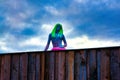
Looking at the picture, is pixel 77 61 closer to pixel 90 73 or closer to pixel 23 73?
pixel 90 73

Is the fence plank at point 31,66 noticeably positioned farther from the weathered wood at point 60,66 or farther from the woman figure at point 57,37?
the woman figure at point 57,37

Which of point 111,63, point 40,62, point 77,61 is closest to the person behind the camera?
point 111,63

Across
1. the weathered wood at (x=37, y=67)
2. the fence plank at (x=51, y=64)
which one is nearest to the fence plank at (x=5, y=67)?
the weathered wood at (x=37, y=67)

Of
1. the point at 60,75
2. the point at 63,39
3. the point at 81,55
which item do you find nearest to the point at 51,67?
the point at 60,75

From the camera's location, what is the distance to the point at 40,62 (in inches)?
286

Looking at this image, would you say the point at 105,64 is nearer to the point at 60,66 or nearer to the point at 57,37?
the point at 60,66

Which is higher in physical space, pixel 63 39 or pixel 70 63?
pixel 63 39

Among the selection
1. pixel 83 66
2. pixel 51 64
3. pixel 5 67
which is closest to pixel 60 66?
pixel 51 64

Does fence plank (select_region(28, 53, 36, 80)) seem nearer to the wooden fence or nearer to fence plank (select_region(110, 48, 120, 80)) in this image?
the wooden fence

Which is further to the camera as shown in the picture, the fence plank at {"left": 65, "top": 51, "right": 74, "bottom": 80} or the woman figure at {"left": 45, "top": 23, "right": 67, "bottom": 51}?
the woman figure at {"left": 45, "top": 23, "right": 67, "bottom": 51}

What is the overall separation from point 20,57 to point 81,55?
1.56 metres

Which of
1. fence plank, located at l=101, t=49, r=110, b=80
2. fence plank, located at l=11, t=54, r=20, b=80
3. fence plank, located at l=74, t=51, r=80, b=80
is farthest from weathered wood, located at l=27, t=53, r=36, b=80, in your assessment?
fence plank, located at l=101, t=49, r=110, b=80

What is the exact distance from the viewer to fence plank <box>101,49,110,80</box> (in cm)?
641

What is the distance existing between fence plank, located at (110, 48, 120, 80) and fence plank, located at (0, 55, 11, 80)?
2.56 m
